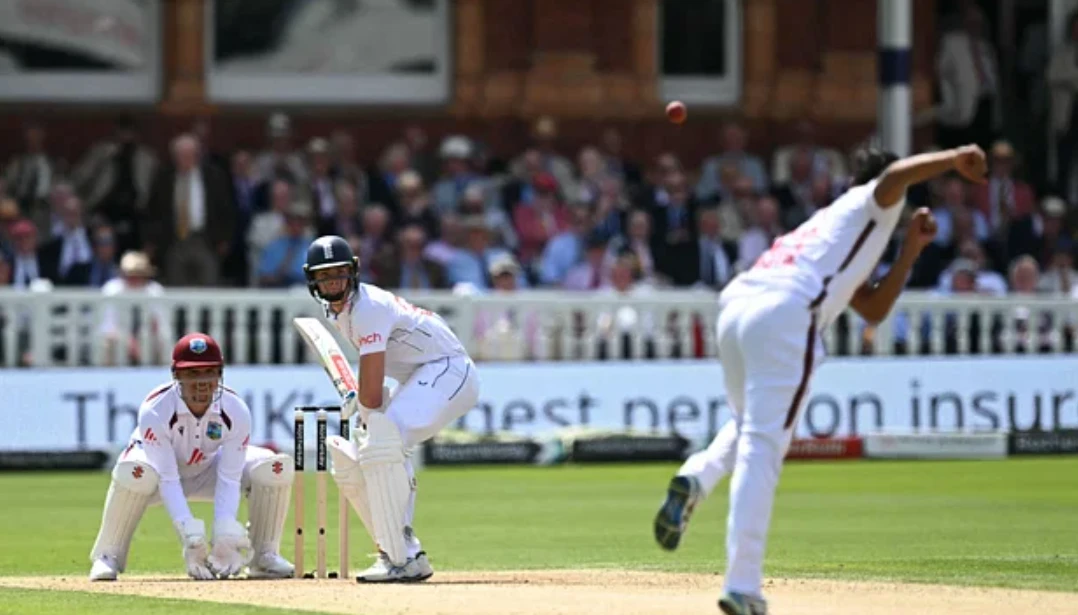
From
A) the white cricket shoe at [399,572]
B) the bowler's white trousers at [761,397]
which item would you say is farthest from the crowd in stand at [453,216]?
the bowler's white trousers at [761,397]

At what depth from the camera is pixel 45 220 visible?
69.7 ft

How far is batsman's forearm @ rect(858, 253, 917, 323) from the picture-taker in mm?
9195

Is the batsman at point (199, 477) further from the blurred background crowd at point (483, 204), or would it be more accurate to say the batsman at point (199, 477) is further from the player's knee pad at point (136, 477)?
the blurred background crowd at point (483, 204)

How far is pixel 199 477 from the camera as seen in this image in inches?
456

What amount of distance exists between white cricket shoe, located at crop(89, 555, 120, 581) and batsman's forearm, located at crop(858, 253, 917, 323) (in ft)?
12.3

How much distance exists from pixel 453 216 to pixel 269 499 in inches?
401

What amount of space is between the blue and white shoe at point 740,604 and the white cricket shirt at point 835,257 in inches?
40.2

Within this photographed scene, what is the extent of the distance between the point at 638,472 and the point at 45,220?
5709mm

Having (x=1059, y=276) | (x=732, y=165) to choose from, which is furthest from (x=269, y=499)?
(x=1059, y=276)

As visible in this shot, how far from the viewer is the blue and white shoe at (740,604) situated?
8.54m

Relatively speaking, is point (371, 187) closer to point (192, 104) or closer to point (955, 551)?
point (192, 104)

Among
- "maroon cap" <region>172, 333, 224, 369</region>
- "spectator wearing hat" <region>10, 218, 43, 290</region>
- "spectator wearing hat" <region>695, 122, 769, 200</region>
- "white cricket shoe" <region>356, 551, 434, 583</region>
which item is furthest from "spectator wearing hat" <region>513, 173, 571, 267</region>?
"white cricket shoe" <region>356, 551, 434, 583</region>

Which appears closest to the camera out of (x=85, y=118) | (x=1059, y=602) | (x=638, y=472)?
(x=1059, y=602)

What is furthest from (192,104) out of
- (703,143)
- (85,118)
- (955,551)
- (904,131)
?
(955,551)
